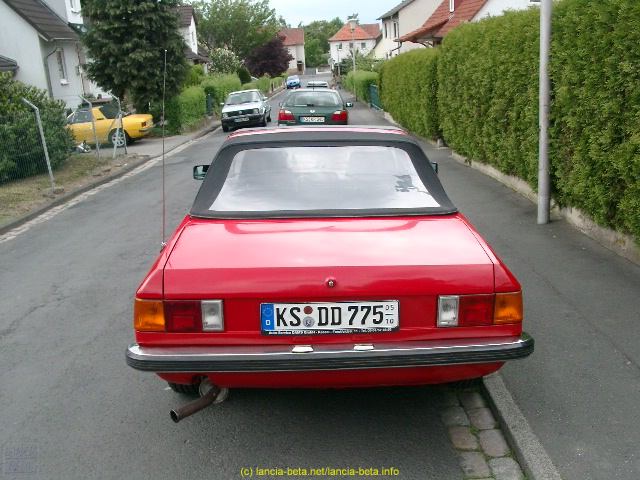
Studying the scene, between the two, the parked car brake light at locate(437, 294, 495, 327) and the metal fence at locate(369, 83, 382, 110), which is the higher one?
the parked car brake light at locate(437, 294, 495, 327)

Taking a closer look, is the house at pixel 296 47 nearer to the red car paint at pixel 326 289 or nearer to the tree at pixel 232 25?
the tree at pixel 232 25

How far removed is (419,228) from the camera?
3887 millimetres

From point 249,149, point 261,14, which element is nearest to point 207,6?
point 261,14

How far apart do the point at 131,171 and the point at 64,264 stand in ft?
33.7

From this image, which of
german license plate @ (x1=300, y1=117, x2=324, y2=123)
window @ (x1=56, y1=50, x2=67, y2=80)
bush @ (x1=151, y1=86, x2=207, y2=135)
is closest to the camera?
german license plate @ (x1=300, y1=117, x2=324, y2=123)

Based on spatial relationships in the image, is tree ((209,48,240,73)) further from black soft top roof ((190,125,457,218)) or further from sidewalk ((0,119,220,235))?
black soft top roof ((190,125,457,218))

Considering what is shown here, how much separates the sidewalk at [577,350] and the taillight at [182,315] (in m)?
1.81

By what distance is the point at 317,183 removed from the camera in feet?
14.5

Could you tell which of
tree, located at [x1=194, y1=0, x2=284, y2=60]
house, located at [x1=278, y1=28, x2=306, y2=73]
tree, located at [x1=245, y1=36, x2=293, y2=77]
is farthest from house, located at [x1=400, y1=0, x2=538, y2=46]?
house, located at [x1=278, y1=28, x2=306, y2=73]

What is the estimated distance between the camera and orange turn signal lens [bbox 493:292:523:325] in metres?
3.37

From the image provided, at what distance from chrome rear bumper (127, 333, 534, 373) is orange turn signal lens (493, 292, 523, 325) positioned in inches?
4.5

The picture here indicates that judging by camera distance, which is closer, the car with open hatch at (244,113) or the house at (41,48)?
the house at (41,48)

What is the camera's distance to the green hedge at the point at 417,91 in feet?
57.4

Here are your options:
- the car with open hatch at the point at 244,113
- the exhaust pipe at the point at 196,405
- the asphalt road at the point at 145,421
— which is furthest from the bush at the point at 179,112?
the exhaust pipe at the point at 196,405
